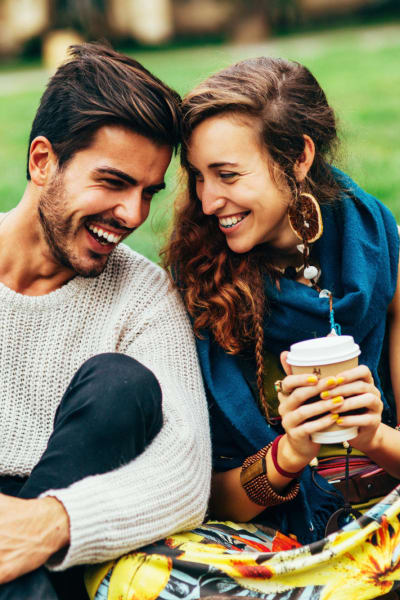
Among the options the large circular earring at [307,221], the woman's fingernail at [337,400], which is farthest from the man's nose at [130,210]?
the woman's fingernail at [337,400]

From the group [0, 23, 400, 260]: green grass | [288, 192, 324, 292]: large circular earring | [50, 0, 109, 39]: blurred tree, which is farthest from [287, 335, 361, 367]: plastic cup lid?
[50, 0, 109, 39]: blurred tree


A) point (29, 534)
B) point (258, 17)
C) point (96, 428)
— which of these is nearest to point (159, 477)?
point (96, 428)

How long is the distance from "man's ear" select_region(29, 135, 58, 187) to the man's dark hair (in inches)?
1.1

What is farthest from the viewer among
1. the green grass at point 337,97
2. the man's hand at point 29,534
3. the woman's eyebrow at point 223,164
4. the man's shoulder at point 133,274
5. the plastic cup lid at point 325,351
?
the green grass at point 337,97

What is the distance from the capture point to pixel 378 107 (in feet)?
27.5

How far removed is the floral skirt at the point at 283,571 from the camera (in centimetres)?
218

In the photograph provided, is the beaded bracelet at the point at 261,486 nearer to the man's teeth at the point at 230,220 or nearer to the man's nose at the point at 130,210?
the man's teeth at the point at 230,220

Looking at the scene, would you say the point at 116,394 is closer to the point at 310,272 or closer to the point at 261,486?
the point at 261,486

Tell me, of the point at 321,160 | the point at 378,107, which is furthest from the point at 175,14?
the point at 321,160

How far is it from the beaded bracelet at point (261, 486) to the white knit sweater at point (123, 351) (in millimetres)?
185

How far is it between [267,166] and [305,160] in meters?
0.18

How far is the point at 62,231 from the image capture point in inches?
112

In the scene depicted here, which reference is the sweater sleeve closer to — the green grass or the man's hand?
the man's hand

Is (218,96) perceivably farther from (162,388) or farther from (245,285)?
(162,388)
